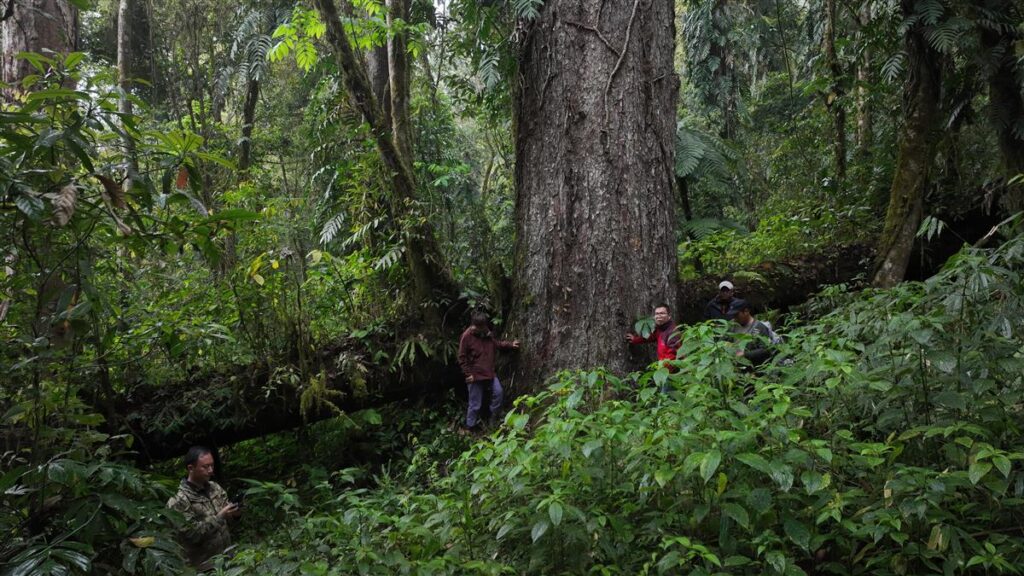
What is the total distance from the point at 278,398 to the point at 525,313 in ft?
8.45

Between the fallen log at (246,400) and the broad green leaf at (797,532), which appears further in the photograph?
the fallen log at (246,400)

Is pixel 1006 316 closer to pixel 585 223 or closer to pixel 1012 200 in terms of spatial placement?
pixel 585 223

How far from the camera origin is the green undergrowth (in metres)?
3.00

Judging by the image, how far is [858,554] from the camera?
3.17m

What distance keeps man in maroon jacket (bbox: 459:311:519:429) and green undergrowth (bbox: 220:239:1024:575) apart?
2452mm

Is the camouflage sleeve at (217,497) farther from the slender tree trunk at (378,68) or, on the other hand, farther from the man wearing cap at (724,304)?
the slender tree trunk at (378,68)

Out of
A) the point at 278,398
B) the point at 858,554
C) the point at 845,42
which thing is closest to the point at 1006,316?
the point at 858,554

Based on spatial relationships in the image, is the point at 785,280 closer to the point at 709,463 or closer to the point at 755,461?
the point at 755,461

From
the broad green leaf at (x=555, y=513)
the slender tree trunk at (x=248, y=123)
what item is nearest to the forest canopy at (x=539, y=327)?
the broad green leaf at (x=555, y=513)

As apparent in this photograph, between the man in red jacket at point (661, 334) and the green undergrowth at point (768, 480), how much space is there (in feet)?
5.40

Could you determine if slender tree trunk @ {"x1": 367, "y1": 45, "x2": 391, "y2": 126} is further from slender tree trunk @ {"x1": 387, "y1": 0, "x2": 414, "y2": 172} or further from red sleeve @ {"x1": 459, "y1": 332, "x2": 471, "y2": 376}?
Result: red sleeve @ {"x1": 459, "y1": 332, "x2": 471, "y2": 376}

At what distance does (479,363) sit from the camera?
6.58 meters

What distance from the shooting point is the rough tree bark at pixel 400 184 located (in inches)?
274

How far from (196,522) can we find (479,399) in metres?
2.70
